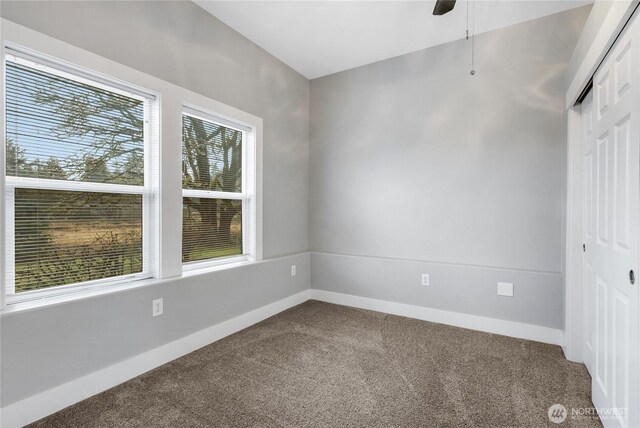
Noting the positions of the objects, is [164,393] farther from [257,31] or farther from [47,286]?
[257,31]

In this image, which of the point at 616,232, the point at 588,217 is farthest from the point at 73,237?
the point at 588,217

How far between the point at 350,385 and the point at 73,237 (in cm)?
202

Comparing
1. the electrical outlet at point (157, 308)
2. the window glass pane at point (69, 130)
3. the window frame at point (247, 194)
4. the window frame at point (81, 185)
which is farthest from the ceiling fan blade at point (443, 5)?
the electrical outlet at point (157, 308)

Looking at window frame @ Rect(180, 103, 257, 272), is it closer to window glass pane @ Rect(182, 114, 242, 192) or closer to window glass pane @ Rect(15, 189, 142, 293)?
window glass pane @ Rect(182, 114, 242, 192)

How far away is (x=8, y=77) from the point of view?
1.71 meters

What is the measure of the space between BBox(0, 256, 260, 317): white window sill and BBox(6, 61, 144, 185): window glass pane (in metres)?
0.71

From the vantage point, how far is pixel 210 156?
289cm

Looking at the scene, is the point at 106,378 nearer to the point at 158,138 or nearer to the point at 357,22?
the point at 158,138

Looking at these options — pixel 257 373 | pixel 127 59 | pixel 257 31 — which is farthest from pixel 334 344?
pixel 257 31

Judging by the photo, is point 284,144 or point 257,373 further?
point 284,144

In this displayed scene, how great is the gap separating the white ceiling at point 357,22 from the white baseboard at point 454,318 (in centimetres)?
273

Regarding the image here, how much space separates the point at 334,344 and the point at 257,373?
0.75m

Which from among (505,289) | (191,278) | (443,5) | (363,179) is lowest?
(505,289)
